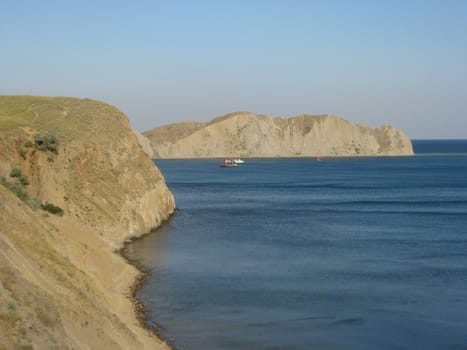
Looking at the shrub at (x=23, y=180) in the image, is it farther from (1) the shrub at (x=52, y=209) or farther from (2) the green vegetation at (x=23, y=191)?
(1) the shrub at (x=52, y=209)

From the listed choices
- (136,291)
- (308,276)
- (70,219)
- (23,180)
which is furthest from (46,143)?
(308,276)

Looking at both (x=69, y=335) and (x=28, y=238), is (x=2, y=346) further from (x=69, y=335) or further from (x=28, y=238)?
(x=28, y=238)

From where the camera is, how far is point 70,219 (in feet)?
148

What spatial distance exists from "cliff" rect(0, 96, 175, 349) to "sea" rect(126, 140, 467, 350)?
2510 mm

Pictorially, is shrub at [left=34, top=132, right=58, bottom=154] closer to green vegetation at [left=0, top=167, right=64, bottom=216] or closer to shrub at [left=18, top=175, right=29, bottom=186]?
green vegetation at [left=0, top=167, right=64, bottom=216]

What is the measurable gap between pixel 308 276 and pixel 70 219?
58.5ft

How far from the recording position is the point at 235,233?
55.8m

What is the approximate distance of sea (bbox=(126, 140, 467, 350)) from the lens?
2889 centimetres

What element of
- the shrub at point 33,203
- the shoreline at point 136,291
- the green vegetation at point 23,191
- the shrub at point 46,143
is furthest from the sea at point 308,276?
the shrub at point 46,143

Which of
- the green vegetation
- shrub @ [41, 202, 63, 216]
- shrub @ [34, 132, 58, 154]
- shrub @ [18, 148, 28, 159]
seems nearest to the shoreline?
shrub @ [41, 202, 63, 216]

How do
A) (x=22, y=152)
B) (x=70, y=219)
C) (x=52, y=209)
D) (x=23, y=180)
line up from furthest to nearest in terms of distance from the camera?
(x=22, y=152), (x=23, y=180), (x=70, y=219), (x=52, y=209)

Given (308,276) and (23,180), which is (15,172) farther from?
(308,276)

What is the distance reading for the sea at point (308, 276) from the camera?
28891 mm

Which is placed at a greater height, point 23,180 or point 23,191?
point 23,180
